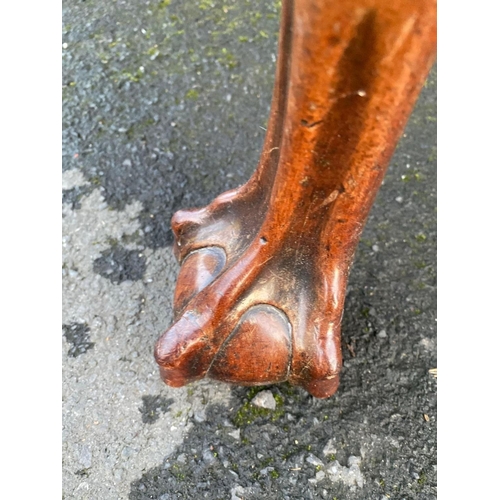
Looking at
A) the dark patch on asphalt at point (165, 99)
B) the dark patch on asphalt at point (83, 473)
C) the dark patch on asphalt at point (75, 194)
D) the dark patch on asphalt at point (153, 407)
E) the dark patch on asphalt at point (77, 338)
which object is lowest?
the dark patch on asphalt at point (83, 473)

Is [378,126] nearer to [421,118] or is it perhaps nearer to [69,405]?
[69,405]

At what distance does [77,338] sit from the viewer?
3.76 ft

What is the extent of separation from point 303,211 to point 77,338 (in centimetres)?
63

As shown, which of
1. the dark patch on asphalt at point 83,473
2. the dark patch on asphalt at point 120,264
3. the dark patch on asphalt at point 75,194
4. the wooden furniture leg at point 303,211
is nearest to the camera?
the wooden furniture leg at point 303,211

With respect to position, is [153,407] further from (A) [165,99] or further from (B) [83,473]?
(A) [165,99]

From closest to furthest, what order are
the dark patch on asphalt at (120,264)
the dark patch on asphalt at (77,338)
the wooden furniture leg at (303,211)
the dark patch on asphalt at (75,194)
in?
1. the wooden furniture leg at (303,211)
2. the dark patch on asphalt at (77,338)
3. the dark patch on asphalt at (120,264)
4. the dark patch on asphalt at (75,194)

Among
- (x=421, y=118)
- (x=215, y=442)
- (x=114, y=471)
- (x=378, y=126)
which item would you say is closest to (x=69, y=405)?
(x=114, y=471)

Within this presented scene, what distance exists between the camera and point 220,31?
1.73 m

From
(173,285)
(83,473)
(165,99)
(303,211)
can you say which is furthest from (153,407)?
(165,99)

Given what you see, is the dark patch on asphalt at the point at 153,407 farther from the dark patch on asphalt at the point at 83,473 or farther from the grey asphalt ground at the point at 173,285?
the dark patch on asphalt at the point at 83,473

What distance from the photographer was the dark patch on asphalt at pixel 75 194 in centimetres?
135

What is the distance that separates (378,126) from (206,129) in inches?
36.0

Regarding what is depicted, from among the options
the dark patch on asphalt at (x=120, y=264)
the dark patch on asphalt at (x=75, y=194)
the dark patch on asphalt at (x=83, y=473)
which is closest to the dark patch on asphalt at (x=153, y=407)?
the dark patch on asphalt at (x=83, y=473)

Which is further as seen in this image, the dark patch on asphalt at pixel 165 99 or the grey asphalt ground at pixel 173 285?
the dark patch on asphalt at pixel 165 99
